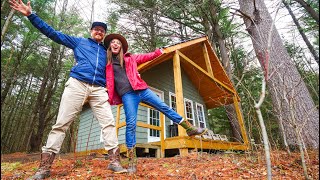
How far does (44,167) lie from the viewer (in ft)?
8.96

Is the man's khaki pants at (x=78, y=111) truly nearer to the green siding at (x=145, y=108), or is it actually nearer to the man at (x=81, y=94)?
the man at (x=81, y=94)

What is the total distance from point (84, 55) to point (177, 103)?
120 inches

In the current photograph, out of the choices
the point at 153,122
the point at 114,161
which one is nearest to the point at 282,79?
the point at 114,161

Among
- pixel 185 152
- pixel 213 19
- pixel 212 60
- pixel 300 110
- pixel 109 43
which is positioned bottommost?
pixel 185 152

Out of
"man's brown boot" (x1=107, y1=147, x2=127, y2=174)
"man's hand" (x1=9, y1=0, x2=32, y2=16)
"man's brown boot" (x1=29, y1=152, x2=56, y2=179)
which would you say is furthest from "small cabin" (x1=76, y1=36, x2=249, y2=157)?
"man's hand" (x1=9, y1=0, x2=32, y2=16)

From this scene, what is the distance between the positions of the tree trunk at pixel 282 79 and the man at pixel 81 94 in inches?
90.3

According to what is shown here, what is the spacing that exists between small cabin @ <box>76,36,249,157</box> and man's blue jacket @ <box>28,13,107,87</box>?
2.51 m

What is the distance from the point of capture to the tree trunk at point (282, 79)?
3.45m

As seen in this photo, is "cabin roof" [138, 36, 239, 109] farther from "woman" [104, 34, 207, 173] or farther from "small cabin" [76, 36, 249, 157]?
"woman" [104, 34, 207, 173]

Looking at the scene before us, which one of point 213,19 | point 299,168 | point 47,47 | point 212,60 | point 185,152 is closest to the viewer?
point 299,168

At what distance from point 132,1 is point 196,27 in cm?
396

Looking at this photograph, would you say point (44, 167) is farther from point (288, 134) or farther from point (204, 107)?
point (204, 107)

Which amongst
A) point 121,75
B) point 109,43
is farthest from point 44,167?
point 109,43

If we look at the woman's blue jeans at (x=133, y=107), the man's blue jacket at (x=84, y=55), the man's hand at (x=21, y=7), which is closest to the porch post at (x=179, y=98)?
the woman's blue jeans at (x=133, y=107)
